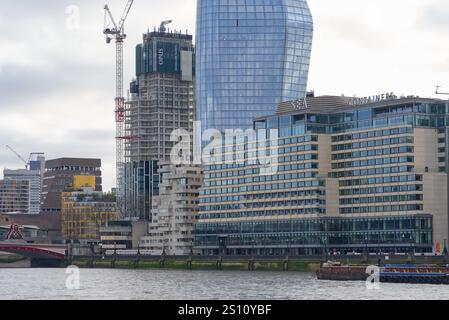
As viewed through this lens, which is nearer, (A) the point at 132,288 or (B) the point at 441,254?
(A) the point at 132,288

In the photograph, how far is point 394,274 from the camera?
505 ft

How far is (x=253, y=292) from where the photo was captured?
126 metres

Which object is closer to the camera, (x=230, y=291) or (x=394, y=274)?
(x=230, y=291)

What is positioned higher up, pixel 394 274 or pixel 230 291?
pixel 394 274

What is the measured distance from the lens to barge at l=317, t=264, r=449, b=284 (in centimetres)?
14838

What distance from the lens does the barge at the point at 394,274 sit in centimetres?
14838

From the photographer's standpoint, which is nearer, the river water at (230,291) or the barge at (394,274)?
the river water at (230,291)

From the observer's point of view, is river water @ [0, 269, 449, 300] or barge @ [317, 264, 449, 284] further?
barge @ [317, 264, 449, 284]
